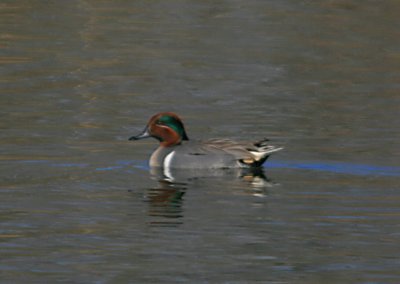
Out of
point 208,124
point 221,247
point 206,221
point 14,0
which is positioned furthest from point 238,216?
point 14,0

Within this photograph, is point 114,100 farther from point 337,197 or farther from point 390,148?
point 337,197

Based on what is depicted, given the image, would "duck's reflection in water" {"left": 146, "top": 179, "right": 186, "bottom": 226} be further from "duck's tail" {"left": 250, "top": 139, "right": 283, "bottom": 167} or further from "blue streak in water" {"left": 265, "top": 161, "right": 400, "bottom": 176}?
"blue streak in water" {"left": 265, "top": 161, "right": 400, "bottom": 176}

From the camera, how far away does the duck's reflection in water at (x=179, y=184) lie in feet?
36.3

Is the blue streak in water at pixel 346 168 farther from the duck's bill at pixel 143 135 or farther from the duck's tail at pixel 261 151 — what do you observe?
the duck's bill at pixel 143 135

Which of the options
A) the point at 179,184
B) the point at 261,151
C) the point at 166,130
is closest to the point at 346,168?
the point at 261,151

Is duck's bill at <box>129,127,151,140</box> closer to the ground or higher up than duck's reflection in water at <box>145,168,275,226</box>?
higher up

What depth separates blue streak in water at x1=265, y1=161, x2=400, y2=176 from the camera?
12.6m

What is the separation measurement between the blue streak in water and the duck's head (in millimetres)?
1061

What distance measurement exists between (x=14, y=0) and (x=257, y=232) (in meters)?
14.5

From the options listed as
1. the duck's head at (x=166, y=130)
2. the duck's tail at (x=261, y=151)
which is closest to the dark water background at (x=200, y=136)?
the duck's tail at (x=261, y=151)

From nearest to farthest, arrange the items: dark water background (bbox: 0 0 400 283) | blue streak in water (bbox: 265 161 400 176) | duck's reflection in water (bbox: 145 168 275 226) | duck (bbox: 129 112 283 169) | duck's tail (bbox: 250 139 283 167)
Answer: dark water background (bbox: 0 0 400 283), duck's reflection in water (bbox: 145 168 275 226), blue streak in water (bbox: 265 161 400 176), duck's tail (bbox: 250 139 283 167), duck (bbox: 129 112 283 169)

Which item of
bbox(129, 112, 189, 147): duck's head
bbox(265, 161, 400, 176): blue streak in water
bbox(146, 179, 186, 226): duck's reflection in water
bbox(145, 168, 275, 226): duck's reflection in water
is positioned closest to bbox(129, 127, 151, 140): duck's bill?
bbox(129, 112, 189, 147): duck's head

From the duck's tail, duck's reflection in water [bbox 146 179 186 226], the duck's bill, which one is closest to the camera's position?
duck's reflection in water [bbox 146 179 186 226]

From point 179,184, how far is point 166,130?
129 centimetres
